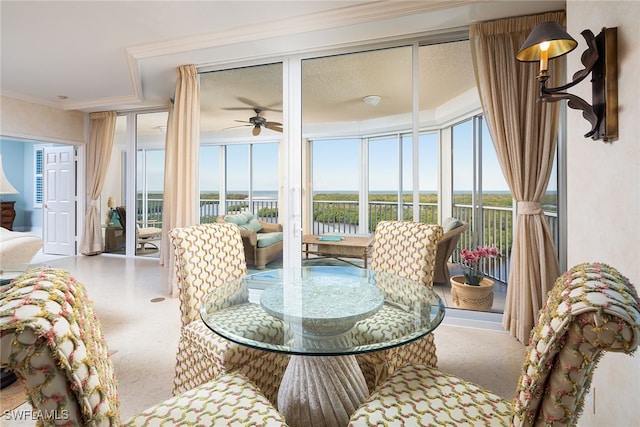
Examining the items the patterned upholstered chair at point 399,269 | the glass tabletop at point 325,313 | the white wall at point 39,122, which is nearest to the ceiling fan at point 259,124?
the patterned upholstered chair at point 399,269

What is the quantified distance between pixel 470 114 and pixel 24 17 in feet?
13.6

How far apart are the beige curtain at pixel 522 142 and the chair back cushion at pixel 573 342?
198cm

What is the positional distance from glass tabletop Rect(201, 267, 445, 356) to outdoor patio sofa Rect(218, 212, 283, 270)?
4.80 ft

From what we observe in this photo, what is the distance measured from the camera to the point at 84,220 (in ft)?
18.9

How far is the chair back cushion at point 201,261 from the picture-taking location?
68.4 inches

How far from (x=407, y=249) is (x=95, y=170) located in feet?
19.6

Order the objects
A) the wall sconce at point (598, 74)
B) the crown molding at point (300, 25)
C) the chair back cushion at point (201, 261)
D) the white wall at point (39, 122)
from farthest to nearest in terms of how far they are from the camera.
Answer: the white wall at point (39, 122) < the crown molding at point (300, 25) < the chair back cushion at point (201, 261) < the wall sconce at point (598, 74)

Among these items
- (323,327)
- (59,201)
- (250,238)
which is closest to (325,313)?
(323,327)

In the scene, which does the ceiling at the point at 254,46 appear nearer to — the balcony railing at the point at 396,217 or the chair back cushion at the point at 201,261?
the balcony railing at the point at 396,217

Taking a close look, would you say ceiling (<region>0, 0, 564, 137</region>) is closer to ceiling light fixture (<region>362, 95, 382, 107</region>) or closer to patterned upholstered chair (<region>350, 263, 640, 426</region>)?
ceiling light fixture (<region>362, 95, 382, 107</region>)

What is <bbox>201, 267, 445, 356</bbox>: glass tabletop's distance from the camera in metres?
1.20

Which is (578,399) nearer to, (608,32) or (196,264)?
(608,32)

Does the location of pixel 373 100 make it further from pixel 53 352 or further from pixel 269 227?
pixel 53 352

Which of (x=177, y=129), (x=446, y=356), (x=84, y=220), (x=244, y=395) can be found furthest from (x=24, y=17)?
(x=446, y=356)
